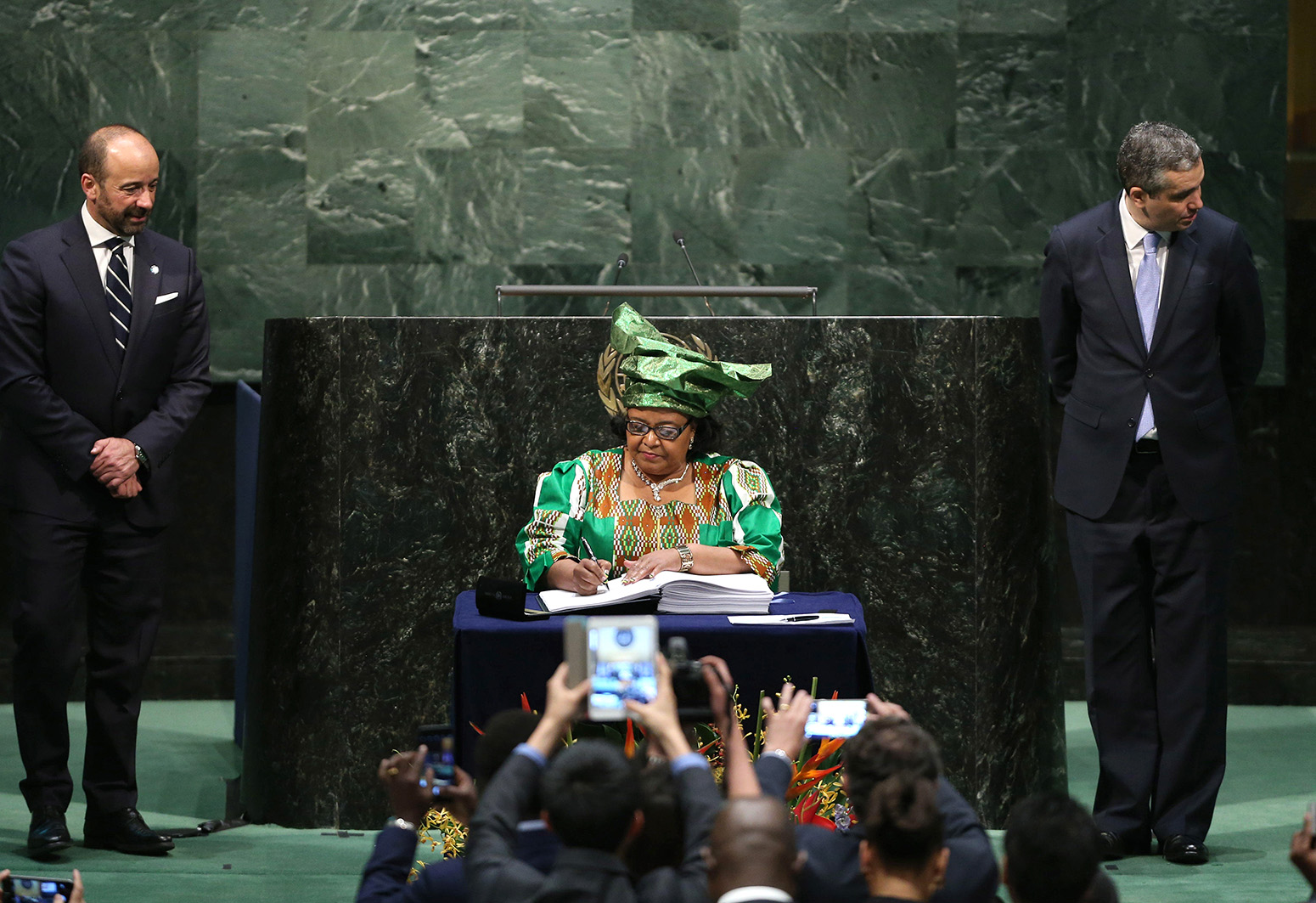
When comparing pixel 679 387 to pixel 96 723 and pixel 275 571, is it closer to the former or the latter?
pixel 275 571

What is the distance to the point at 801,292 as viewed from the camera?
535 cm

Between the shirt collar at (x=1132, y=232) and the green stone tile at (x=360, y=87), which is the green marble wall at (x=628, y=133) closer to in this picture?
the green stone tile at (x=360, y=87)

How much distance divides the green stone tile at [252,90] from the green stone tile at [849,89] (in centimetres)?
180

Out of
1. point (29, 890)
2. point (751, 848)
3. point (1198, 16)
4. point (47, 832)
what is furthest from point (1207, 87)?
point (29, 890)

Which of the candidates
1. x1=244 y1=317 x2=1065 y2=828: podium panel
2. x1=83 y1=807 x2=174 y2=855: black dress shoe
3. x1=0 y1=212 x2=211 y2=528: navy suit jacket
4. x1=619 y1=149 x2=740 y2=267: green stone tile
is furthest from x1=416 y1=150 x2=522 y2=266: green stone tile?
x1=83 y1=807 x2=174 y2=855: black dress shoe

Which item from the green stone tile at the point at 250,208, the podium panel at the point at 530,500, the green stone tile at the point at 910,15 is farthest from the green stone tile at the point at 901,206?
the podium panel at the point at 530,500

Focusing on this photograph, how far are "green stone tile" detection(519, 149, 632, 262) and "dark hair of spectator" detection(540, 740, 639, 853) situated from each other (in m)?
5.09

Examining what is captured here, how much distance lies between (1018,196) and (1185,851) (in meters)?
3.40

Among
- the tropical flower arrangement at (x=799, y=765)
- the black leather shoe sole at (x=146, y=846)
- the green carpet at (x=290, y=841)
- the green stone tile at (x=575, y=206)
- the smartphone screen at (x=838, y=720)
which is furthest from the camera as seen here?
the green stone tile at (x=575, y=206)

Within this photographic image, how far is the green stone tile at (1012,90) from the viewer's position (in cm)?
738

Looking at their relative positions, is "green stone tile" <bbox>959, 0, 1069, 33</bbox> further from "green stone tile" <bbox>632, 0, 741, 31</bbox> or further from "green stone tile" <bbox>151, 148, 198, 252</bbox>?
"green stone tile" <bbox>151, 148, 198, 252</bbox>

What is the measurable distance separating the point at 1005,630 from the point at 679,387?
48.6 inches

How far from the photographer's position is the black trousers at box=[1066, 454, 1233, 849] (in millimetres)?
4785

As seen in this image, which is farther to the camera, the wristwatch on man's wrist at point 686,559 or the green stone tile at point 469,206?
the green stone tile at point 469,206
